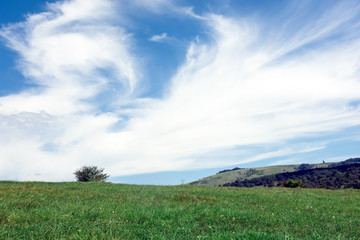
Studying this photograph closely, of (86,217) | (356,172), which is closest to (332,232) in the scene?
(86,217)

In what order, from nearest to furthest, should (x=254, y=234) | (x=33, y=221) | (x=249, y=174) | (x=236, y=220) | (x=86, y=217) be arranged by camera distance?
(x=254, y=234), (x=33, y=221), (x=86, y=217), (x=236, y=220), (x=249, y=174)

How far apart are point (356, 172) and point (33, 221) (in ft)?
380

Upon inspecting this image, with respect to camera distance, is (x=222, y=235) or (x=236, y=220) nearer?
(x=222, y=235)

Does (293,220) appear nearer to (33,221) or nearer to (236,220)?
(236,220)

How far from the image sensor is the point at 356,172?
10081 centimetres

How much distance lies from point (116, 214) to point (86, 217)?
3.20 feet

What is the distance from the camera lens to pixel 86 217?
29.8ft

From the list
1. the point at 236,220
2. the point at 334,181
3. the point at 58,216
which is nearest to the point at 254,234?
the point at 236,220

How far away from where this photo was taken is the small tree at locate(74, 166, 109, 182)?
42.5 metres

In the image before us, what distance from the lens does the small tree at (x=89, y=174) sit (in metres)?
42.5

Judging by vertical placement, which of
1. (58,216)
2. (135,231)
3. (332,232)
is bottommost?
(332,232)

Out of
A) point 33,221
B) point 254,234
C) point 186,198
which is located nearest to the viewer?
point 254,234

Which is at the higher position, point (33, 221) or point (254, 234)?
point (33, 221)

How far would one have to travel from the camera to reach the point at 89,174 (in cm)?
4247
